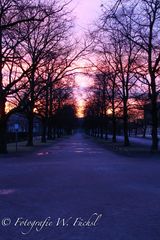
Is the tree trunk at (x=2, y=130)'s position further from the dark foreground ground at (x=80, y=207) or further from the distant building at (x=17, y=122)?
the dark foreground ground at (x=80, y=207)

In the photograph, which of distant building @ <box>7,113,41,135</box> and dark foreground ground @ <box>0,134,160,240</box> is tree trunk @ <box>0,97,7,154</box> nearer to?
distant building @ <box>7,113,41,135</box>

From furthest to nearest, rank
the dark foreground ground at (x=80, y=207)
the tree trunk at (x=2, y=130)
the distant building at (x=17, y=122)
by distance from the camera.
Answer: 1. the distant building at (x=17, y=122)
2. the tree trunk at (x=2, y=130)
3. the dark foreground ground at (x=80, y=207)

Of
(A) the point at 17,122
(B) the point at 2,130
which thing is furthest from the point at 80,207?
(A) the point at 17,122

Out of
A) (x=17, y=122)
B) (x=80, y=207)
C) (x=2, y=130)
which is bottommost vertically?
(x=80, y=207)

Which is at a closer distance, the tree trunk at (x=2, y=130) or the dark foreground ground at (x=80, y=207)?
the dark foreground ground at (x=80, y=207)

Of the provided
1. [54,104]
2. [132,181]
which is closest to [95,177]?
[132,181]

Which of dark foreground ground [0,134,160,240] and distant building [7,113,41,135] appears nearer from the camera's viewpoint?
dark foreground ground [0,134,160,240]

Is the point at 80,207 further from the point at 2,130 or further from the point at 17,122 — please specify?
the point at 17,122

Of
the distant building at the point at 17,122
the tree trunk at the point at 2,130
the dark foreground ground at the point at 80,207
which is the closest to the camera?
the dark foreground ground at the point at 80,207

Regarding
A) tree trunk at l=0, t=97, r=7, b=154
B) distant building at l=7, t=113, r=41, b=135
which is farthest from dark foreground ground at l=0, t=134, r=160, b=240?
distant building at l=7, t=113, r=41, b=135

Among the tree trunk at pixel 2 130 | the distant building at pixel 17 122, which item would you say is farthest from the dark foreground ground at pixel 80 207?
the distant building at pixel 17 122

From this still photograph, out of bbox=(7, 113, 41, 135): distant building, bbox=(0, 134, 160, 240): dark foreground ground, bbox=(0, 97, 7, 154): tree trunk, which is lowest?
bbox=(0, 134, 160, 240): dark foreground ground

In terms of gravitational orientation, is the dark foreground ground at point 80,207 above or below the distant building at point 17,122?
below

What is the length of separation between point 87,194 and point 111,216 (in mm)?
3599
